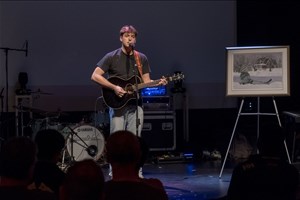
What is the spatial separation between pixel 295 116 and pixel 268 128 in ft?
11.7

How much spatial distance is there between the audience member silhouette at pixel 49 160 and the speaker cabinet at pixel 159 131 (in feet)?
17.4

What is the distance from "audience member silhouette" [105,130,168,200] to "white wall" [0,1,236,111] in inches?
246

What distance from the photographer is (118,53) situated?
21.3ft

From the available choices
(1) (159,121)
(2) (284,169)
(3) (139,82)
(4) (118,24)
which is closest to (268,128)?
(2) (284,169)

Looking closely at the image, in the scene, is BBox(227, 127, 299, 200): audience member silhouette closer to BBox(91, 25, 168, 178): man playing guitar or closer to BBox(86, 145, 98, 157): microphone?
BBox(91, 25, 168, 178): man playing guitar

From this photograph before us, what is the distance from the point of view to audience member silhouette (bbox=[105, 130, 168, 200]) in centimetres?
286

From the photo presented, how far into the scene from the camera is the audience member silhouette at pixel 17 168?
2.77m

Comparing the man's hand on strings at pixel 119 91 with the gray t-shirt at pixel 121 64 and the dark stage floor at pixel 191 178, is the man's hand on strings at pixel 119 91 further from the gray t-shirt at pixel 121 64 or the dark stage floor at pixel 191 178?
the dark stage floor at pixel 191 178

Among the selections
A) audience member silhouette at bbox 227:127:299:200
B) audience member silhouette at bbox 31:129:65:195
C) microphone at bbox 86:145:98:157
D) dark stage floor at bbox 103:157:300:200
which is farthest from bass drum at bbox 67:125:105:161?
audience member silhouette at bbox 227:127:299:200

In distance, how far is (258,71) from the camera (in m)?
6.58

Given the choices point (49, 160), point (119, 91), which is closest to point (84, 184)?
point (49, 160)

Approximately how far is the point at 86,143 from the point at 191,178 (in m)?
1.92

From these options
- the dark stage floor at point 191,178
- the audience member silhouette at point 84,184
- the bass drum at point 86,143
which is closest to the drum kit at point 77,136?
the bass drum at point 86,143

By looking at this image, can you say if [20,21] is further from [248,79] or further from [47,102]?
[248,79]
